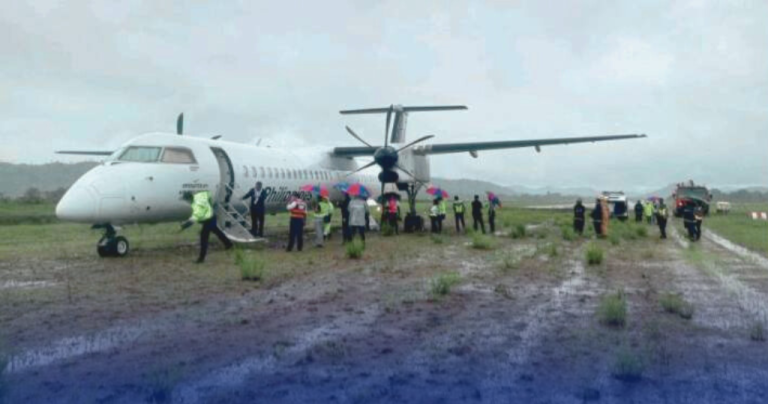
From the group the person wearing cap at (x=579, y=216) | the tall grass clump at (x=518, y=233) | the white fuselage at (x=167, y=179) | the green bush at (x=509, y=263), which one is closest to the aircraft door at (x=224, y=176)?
the white fuselage at (x=167, y=179)

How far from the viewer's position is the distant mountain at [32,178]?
173 meters

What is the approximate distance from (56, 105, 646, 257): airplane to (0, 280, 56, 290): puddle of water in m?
2.24

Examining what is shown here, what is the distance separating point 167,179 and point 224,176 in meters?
2.82

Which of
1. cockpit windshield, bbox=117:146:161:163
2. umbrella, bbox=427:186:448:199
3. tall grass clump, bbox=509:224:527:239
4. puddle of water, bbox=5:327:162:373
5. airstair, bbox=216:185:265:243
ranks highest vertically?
cockpit windshield, bbox=117:146:161:163

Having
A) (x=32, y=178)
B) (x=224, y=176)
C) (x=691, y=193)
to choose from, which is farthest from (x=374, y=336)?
(x=32, y=178)

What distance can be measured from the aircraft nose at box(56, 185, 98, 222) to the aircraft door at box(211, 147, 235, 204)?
4610mm

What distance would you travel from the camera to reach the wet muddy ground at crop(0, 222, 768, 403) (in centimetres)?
471

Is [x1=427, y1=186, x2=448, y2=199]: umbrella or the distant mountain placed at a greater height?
the distant mountain

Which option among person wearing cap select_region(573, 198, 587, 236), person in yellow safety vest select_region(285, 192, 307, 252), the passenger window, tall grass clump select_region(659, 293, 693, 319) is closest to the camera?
tall grass clump select_region(659, 293, 693, 319)

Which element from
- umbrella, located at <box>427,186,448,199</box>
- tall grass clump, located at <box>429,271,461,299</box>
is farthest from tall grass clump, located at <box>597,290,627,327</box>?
umbrella, located at <box>427,186,448,199</box>

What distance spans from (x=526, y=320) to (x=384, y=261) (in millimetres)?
6610

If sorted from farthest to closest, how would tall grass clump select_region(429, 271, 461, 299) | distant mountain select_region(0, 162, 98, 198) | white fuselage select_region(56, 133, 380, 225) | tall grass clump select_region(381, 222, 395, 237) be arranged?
distant mountain select_region(0, 162, 98, 198) → tall grass clump select_region(381, 222, 395, 237) → white fuselage select_region(56, 133, 380, 225) → tall grass clump select_region(429, 271, 461, 299)

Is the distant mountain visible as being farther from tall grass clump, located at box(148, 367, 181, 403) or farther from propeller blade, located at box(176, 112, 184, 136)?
tall grass clump, located at box(148, 367, 181, 403)

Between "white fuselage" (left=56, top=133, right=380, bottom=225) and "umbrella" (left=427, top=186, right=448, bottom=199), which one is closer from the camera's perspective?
"white fuselage" (left=56, top=133, right=380, bottom=225)
